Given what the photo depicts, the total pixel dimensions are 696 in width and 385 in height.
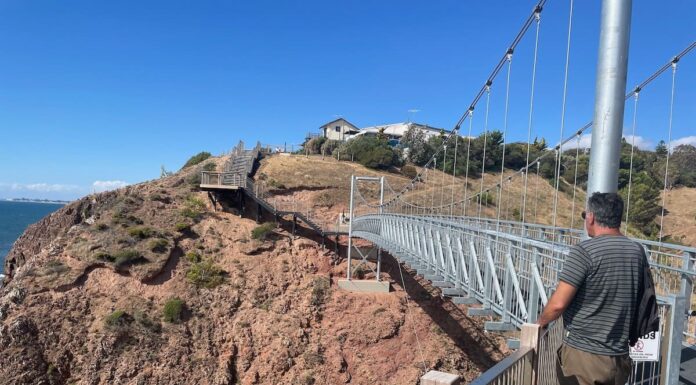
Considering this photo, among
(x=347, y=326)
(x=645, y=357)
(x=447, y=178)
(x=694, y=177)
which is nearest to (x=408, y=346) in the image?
(x=347, y=326)

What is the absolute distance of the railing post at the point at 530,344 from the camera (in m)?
3.11

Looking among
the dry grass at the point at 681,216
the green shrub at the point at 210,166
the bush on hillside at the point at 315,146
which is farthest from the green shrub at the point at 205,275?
the dry grass at the point at 681,216

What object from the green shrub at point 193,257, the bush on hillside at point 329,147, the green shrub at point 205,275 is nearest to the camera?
the green shrub at point 205,275

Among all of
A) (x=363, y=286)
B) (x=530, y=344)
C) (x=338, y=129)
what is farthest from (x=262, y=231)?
(x=338, y=129)

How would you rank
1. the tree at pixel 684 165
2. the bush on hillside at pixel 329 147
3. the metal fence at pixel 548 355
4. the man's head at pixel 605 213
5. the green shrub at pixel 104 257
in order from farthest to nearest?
the tree at pixel 684 165 → the bush on hillside at pixel 329 147 → the green shrub at pixel 104 257 → the metal fence at pixel 548 355 → the man's head at pixel 605 213

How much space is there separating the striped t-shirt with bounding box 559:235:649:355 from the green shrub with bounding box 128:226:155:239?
22.0 metres

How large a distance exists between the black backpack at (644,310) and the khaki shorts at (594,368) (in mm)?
157

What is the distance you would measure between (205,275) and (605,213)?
20.4 m

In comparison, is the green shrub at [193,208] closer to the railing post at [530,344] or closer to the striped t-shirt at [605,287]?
the railing post at [530,344]

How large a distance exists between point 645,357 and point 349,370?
1650 cm

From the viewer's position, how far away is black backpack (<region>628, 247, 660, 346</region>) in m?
2.74

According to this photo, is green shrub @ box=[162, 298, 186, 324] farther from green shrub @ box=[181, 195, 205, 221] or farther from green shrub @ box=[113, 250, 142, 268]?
green shrub @ box=[181, 195, 205, 221]

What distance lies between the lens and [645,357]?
3707 millimetres

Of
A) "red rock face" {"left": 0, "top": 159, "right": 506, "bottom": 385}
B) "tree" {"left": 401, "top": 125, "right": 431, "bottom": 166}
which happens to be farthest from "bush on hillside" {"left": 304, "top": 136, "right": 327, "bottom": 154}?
"red rock face" {"left": 0, "top": 159, "right": 506, "bottom": 385}
